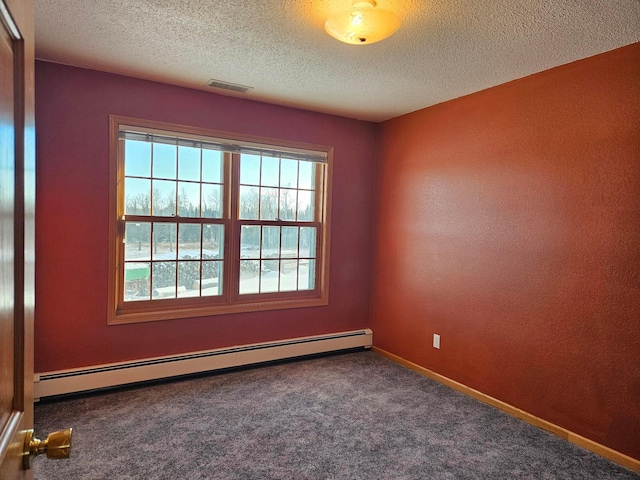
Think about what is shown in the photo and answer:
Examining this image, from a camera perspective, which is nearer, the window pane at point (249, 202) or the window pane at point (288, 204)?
the window pane at point (249, 202)

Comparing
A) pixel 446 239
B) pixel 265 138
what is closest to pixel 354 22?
pixel 265 138

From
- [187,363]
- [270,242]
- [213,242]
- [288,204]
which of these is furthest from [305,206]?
[187,363]

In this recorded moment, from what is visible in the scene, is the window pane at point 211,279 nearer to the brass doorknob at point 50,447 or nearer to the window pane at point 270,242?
the window pane at point 270,242

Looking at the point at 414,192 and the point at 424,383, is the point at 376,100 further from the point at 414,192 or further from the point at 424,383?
the point at 424,383

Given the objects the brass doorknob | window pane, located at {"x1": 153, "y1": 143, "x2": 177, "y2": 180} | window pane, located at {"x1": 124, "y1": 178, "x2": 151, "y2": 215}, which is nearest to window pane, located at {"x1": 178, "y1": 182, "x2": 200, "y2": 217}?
window pane, located at {"x1": 153, "y1": 143, "x2": 177, "y2": 180}

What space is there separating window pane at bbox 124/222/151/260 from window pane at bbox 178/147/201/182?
52 cm

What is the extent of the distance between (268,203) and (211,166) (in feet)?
2.08

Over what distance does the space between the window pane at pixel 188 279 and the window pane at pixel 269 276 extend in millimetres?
619

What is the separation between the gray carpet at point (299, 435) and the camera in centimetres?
223

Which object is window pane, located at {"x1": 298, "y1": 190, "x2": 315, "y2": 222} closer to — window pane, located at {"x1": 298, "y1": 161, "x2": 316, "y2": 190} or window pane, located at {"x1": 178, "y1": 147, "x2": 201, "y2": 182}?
window pane, located at {"x1": 298, "y1": 161, "x2": 316, "y2": 190}

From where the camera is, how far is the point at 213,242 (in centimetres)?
365

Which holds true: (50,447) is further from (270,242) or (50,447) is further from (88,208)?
(270,242)

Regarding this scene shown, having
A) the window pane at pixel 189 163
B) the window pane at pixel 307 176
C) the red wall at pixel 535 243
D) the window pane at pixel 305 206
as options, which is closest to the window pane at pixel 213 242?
the window pane at pixel 189 163

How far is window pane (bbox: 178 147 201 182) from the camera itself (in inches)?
137
